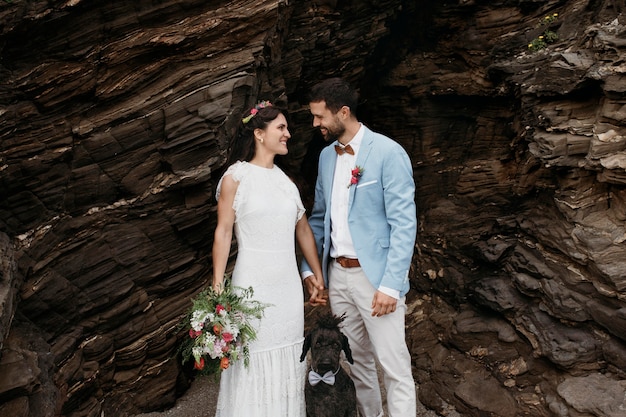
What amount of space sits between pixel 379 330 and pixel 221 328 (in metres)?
1.58

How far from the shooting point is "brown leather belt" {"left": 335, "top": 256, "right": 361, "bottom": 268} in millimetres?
4992

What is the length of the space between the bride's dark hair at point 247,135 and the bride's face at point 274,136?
0.04m

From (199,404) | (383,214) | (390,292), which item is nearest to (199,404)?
(199,404)

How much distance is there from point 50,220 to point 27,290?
0.79 m

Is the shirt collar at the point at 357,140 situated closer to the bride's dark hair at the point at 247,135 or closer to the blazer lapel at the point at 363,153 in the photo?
the blazer lapel at the point at 363,153

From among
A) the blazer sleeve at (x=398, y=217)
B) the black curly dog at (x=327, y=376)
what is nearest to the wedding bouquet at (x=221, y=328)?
the black curly dog at (x=327, y=376)

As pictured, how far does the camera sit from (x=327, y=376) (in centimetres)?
462

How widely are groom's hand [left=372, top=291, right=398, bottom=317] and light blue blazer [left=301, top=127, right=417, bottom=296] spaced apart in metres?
0.11

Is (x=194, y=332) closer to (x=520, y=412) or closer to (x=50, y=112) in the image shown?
(x=50, y=112)

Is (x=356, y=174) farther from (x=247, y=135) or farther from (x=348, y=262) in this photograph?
(x=247, y=135)

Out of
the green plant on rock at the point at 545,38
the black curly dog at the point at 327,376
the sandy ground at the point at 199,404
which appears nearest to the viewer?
the black curly dog at the point at 327,376

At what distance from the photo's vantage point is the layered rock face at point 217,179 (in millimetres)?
5305

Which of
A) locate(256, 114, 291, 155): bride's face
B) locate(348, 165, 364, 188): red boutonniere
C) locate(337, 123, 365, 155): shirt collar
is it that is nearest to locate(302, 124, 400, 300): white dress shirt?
locate(337, 123, 365, 155): shirt collar

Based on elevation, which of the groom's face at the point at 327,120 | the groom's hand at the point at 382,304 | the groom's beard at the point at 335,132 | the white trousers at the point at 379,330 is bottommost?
the white trousers at the point at 379,330
